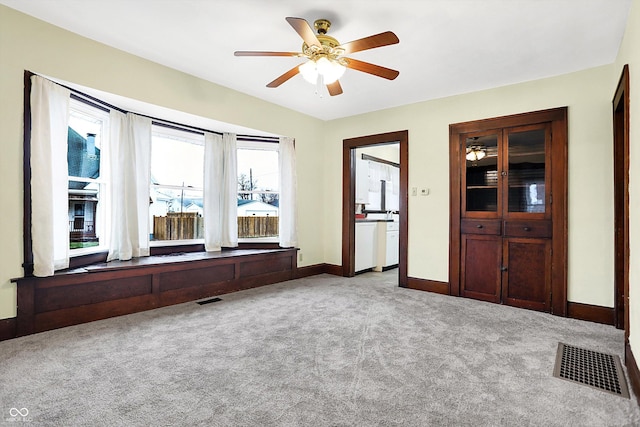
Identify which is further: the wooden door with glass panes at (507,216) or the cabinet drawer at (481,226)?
the cabinet drawer at (481,226)

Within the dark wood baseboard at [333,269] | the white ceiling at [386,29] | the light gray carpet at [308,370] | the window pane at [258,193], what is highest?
the white ceiling at [386,29]

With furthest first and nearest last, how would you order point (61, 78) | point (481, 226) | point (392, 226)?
1. point (392, 226)
2. point (481, 226)
3. point (61, 78)

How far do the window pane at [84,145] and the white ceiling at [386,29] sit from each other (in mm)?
876

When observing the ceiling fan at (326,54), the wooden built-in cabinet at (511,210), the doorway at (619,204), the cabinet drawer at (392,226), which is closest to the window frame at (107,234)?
the ceiling fan at (326,54)

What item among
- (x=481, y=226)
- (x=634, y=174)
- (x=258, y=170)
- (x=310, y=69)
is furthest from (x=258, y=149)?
(x=634, y=174)

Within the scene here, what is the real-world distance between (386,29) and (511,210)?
8.28 feet

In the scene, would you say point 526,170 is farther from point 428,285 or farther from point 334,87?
point 334,87

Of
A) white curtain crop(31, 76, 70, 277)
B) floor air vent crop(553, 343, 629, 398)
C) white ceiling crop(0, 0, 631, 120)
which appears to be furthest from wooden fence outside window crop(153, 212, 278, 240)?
floor air vent crop(553, 343, 629, 398)

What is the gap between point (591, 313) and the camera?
10.8 feet

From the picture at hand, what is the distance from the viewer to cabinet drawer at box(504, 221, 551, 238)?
3.58 metres

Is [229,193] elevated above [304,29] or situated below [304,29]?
below

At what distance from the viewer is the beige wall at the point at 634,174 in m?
2.01

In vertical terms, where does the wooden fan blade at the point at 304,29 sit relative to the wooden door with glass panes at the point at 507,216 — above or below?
above

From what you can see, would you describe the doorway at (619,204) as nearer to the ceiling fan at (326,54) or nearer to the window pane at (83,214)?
the ceiling fan at (326,54)
